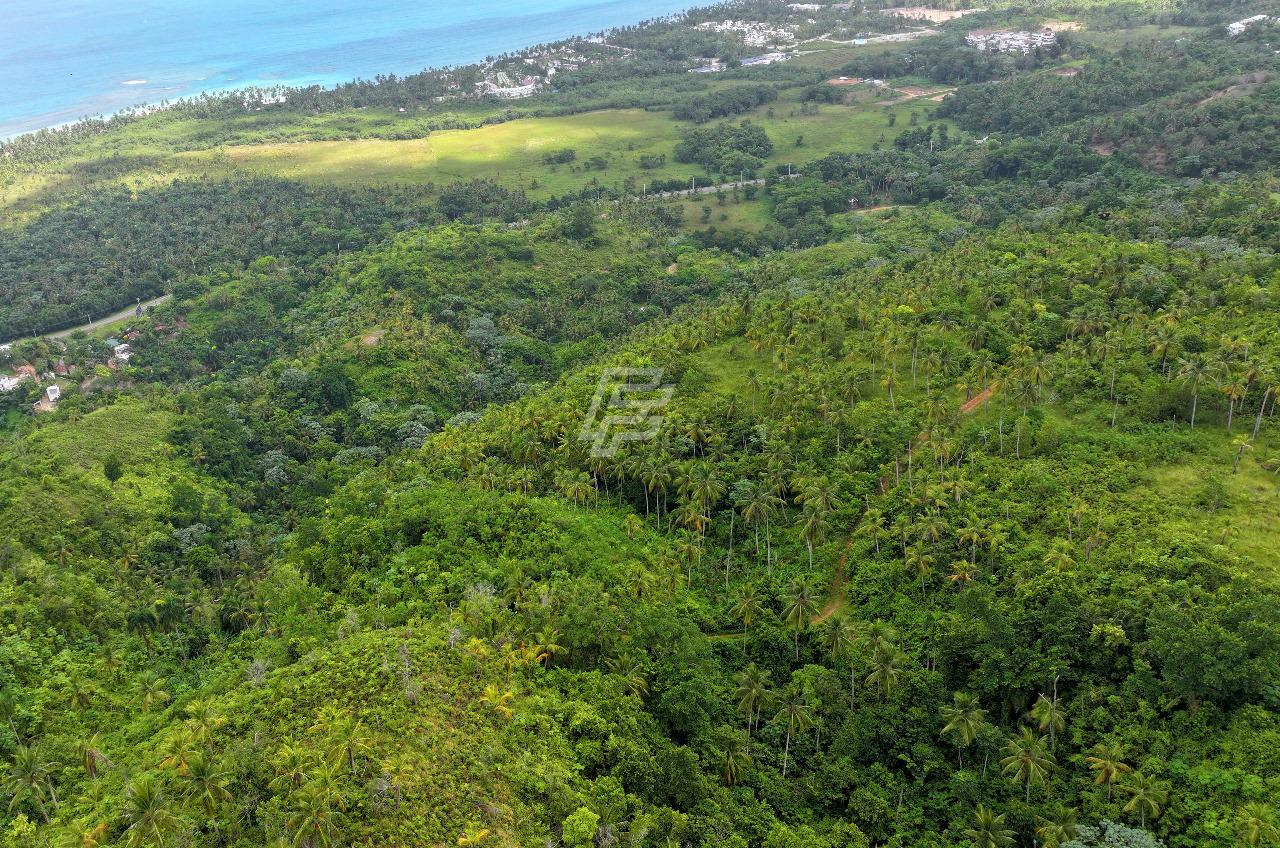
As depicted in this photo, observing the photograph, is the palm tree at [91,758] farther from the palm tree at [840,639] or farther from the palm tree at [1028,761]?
the palm tree at [1028,761]

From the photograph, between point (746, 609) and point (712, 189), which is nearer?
point (746, 609)

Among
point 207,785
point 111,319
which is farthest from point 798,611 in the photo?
point 111,319

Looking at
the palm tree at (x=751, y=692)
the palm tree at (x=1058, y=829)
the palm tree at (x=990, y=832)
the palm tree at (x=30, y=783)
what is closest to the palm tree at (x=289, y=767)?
the palm tree at (x=30, y=783)

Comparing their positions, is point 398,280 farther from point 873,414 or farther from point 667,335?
point 873,414

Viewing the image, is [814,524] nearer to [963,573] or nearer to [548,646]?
[963,573]

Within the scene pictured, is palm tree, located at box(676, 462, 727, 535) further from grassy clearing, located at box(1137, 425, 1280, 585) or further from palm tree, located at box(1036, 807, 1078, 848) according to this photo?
palm tree, located at box(1036, 807, 1078, 848)

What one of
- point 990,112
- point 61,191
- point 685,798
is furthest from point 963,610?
point 61,191
